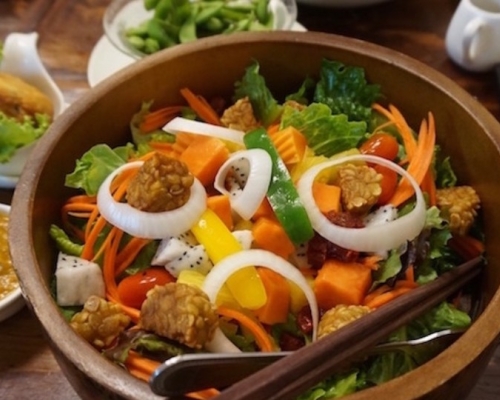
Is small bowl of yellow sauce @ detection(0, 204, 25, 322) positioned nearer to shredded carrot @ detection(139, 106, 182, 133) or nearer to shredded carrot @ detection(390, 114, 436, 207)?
shredded carrot @ detection(139, 106, 182, 133)

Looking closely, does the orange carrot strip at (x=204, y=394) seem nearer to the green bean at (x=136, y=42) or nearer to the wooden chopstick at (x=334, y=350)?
the wooden chopstick at (x=334, y=350)

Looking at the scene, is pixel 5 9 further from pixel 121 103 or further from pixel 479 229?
pixel 479 229

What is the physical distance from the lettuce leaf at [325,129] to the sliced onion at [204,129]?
0.33 feet

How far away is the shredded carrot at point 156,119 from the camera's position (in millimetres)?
1421

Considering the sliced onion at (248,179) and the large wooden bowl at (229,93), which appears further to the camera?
the sliced onion at (248,179)

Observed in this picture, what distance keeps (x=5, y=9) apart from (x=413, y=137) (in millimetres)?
1309

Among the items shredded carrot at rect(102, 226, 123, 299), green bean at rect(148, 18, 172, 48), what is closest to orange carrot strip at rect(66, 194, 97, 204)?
shredded carrot at rect(102, 226, 123, 299)

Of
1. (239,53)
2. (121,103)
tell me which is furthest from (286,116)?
(121,103)

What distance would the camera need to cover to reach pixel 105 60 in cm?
185

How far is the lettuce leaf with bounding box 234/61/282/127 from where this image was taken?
141 cm

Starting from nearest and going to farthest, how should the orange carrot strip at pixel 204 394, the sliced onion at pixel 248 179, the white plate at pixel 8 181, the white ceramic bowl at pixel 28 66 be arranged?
the orange carrot strip at pixel 204 394
the sliced onion at pixel 248 179
the white plate at pixel 8 181
the white ceramic bowl at pixel 28 66

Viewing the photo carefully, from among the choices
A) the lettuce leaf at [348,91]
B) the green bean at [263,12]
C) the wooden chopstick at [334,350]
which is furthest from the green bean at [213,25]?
the wooden chopstick at [334,350]

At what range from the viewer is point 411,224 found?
1.17 metres

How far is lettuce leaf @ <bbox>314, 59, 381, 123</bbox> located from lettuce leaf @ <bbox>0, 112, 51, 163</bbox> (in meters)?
0.61
